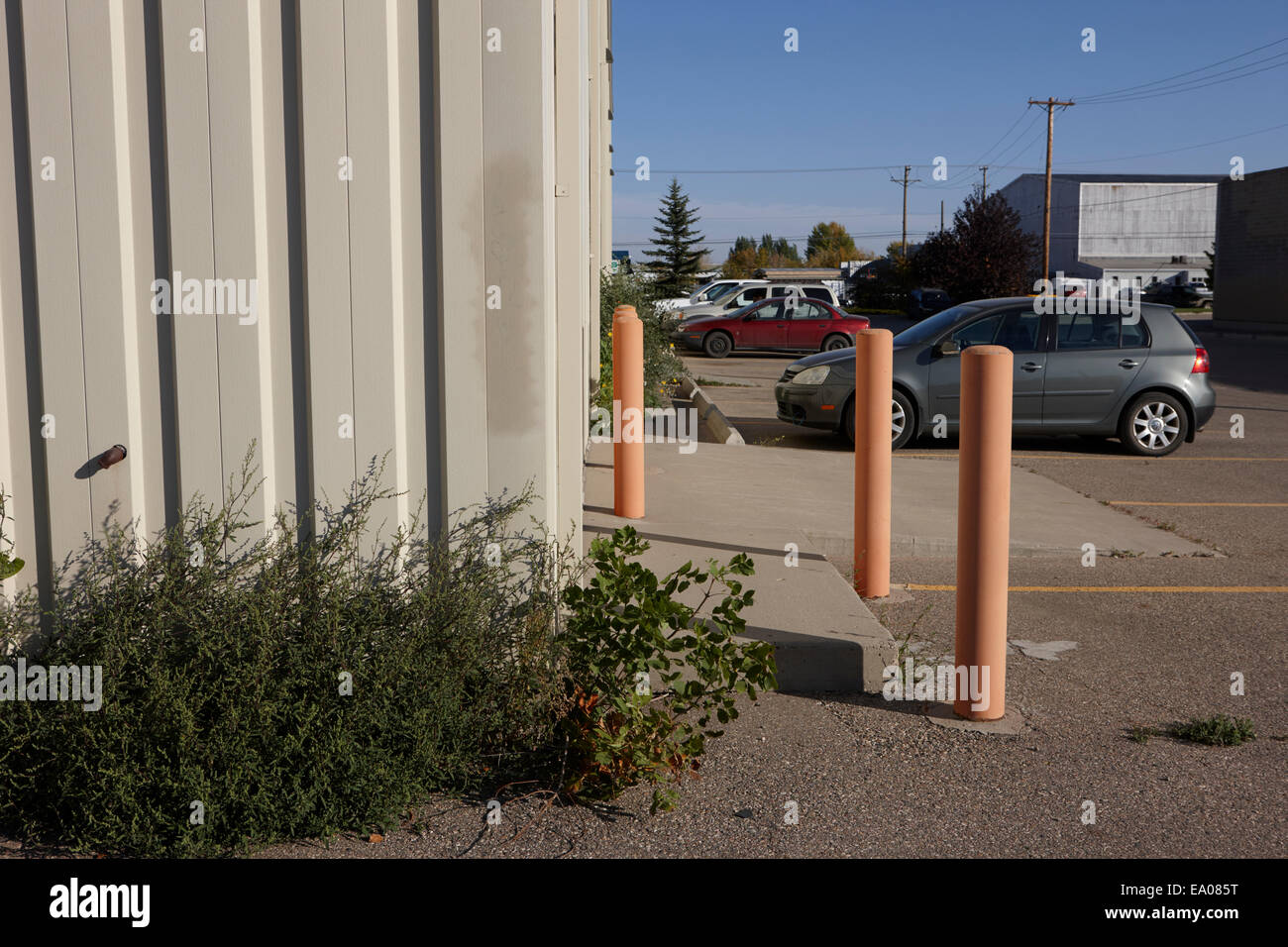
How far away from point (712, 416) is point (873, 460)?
24.0ft

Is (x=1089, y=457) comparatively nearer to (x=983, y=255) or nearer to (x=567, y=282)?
(x=567, y=282)

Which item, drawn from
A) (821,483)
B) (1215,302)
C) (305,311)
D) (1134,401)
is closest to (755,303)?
(1134,401)

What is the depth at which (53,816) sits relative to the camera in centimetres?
368

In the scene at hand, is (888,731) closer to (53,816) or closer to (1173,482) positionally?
(53,816)

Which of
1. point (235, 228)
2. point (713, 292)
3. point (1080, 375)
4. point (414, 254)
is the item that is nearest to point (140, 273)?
point (235, 228)

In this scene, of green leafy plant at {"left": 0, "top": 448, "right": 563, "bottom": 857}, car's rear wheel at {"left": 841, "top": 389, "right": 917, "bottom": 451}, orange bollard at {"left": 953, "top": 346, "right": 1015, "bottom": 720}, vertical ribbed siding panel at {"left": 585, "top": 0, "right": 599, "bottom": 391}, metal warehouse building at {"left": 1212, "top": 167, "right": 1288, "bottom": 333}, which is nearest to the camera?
green leafy plant at {"left": 0, "top": 448, "right": 563, "bottom": 857}

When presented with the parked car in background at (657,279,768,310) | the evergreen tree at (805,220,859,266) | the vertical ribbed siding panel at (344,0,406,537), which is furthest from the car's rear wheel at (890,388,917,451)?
→ the evergreen tree at (805,220,859,266)

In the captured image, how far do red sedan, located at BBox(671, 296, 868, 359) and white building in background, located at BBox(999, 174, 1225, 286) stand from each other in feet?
189

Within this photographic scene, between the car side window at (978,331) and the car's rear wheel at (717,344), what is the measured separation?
49.8 feet

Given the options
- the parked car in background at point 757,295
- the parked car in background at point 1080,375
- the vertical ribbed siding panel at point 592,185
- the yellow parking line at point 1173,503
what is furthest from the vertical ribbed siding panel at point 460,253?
the parked car in background at point 757,295

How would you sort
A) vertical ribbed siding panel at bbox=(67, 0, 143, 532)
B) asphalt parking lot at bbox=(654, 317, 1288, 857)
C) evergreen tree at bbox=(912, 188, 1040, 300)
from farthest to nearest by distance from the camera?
evergreen tree at bbox=(912, 188, 1040, 300)
vertical ribbed siding panel at bbox=(67, 0, 143, 532)
asphalt parking lot at bbox=(654, 317, 1288, 857)

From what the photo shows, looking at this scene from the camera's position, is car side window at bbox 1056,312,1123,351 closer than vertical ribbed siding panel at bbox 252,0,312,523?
No

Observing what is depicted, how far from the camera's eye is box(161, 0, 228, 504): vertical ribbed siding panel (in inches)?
157

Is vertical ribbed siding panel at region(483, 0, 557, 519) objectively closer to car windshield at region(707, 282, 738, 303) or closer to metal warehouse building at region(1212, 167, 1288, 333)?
car windshield at region(707, 282, 738, 303)
